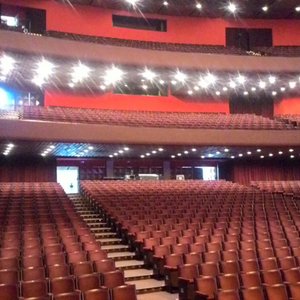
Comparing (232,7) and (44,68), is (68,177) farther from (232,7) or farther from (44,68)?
(232,7)

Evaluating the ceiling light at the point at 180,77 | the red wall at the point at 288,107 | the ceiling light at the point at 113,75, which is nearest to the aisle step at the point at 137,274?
the ceiling light at the point at 113,75

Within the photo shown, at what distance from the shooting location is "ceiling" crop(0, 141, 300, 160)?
9125 millimetres

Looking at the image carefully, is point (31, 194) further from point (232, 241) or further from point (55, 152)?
point (232, 241)

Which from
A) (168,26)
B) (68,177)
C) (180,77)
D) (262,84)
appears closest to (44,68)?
(68,177)

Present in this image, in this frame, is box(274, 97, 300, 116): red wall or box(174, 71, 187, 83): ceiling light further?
box(274, 97, 300, 116): red wall

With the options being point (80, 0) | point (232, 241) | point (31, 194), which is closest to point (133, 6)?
point (80, 0)

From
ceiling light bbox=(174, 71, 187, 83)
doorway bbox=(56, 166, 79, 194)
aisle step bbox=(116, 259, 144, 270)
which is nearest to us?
aisle step bbox=(116, 259, 144, 270)

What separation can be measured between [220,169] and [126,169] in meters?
2.89

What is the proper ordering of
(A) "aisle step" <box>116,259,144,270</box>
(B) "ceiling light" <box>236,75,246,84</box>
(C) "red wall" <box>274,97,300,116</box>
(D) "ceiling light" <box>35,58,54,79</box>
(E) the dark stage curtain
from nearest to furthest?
(A) "aisle step" <box>116,259,144,270</box>
(D) "ceiling light" <box>35,58,54,79</box>
(B) "ceiling light" <box>236,75,246,84</box>
(E) the dark stage curtain
(C) "red wall" <box>274,97,300,116</box>

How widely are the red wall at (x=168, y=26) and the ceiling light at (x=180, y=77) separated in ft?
4.62

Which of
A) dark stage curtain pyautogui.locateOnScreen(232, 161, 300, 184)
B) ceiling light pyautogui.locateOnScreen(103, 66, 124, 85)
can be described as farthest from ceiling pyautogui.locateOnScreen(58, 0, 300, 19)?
dark stage curtain pyautogui.locateOnScreen(232, 161, 300, 184)

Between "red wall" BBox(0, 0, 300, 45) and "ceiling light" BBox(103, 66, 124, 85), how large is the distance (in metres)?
1.19

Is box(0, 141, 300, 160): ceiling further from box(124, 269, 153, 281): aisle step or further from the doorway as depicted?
box(124, 269, 153, 281): aisle step

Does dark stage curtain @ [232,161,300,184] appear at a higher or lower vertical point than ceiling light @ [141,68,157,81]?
lower
